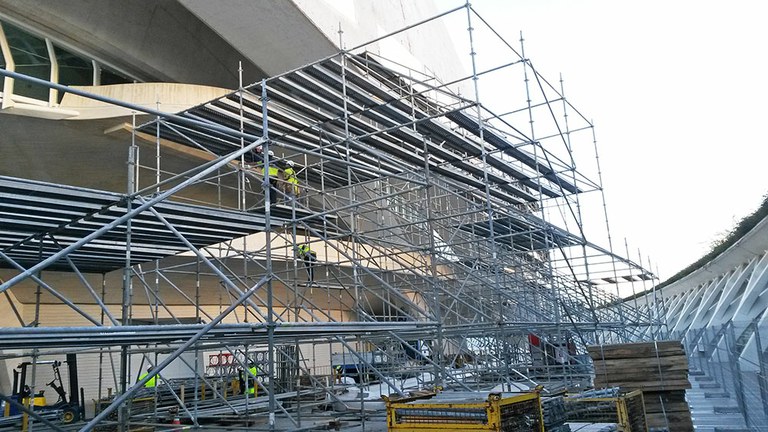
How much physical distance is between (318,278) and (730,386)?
1371 cm

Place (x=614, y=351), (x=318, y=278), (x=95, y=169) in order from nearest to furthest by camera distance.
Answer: (x=614, y=351) < (x=95, y=169) < (x=318, y=278)

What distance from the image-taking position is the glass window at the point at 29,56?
1605cm

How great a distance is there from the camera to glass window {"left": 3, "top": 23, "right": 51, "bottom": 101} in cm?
1605

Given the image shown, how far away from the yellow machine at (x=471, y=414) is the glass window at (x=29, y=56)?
1381 cm

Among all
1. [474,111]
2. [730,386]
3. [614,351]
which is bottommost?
[730,386]

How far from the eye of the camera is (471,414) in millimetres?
6250

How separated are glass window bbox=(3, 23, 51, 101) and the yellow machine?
13.8m

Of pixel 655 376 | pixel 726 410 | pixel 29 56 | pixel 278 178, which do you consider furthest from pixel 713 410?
pixel 29 56

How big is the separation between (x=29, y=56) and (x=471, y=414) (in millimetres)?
16151

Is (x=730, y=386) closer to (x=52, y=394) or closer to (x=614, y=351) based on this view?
(x=614, y=351)

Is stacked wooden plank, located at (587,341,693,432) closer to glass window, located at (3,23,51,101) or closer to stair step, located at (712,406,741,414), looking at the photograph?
stair step, located at (712,406,741,414)

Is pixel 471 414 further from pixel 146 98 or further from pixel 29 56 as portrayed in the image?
pixel 29 56

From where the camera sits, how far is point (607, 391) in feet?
29.5

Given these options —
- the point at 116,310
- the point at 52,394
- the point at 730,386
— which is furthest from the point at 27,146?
the point at 730,386
